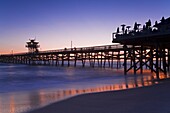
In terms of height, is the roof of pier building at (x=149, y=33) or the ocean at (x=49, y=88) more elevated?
the roof of pier building at (x=149, y=33)

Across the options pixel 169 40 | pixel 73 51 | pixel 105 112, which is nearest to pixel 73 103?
pixel 105 112

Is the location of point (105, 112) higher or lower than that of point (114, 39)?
lower

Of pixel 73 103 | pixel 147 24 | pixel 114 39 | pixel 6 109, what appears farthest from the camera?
pixel 114 39

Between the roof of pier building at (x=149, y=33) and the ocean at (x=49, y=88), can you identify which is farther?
the roof of pier building at (x=149, y=33)

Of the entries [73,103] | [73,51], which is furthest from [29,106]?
[73,51]

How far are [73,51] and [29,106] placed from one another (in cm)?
4483

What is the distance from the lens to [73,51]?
5400 centimetres

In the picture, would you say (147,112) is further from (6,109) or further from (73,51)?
(73,51)

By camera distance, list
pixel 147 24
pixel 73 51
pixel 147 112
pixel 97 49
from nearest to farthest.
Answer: pixel 147 112 → pixel 147 24 → pixel 97 49 → pixel 73 51

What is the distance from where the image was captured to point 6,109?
8805 mm

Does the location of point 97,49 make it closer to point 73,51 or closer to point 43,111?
point 73,51

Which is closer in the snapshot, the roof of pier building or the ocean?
Answer: the ocean

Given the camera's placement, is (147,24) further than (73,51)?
No

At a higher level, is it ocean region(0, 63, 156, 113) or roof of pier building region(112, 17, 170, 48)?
roof of pier building region(112, 17, 170, 48)
